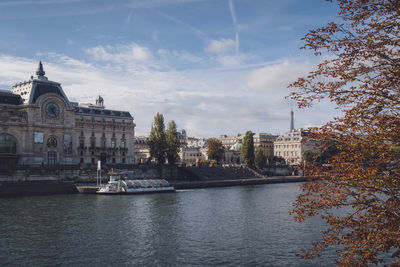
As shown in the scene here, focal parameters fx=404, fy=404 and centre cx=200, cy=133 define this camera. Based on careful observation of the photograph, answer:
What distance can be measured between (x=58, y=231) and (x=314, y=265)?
25.4 m

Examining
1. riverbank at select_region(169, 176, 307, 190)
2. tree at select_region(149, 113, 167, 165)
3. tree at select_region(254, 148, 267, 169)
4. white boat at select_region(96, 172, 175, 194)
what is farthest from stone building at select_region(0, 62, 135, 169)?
tree at select_region(254, 148, 267, 169)

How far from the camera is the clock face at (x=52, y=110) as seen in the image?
321ft

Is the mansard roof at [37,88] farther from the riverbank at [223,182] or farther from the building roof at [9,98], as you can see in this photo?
the riverbank at [223,182]

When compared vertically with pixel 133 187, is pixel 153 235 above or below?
below

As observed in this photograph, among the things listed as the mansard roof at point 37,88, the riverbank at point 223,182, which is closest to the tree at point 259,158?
the riverbank at point 223,182

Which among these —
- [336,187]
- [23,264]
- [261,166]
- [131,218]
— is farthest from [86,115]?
[336,187]

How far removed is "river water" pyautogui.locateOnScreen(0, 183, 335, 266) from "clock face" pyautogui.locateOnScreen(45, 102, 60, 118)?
41.7 meters

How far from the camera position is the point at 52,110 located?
98875mm

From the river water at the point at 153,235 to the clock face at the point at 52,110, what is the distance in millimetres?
41726

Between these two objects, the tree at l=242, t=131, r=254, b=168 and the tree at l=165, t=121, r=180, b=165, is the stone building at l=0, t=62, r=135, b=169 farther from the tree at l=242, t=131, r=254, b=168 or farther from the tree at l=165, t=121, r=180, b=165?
the tree at l=242, t=131, r=254, b=168

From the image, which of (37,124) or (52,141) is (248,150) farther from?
(37,124)

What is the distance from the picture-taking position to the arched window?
9051cm

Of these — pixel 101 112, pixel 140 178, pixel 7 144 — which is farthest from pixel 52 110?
pixel 140 178

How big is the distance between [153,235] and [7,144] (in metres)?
64.8
